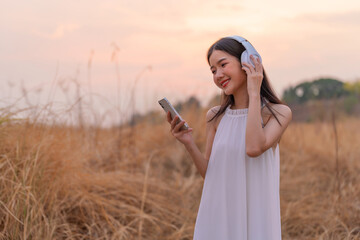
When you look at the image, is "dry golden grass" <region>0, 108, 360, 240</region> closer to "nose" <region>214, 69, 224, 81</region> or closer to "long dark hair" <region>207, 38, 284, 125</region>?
"long dark hair" <region>207, 38, 284, 125</region>

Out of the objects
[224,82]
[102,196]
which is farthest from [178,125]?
[102,196]

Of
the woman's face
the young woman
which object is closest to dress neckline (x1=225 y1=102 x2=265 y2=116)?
the young woman

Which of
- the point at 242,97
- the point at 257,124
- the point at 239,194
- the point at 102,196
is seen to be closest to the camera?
the point at 257,124

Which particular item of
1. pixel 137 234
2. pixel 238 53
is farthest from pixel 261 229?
pixel 137 234

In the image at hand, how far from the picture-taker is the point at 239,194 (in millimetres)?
1970

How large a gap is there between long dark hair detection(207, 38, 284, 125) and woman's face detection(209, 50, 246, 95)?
0.09 ft

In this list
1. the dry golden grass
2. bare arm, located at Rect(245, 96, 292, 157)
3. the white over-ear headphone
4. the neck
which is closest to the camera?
bare arm, located at Rect(245, 96, 292, 157)

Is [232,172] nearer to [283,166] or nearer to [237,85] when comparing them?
[237,85]

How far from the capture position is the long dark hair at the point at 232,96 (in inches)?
80.4

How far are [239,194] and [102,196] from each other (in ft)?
6.59

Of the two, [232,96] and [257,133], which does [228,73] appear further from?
[257,133]

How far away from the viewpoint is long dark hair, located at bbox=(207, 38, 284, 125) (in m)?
2.04

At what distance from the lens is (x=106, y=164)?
15.3ft

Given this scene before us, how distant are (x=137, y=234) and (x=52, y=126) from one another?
3.88 feet
